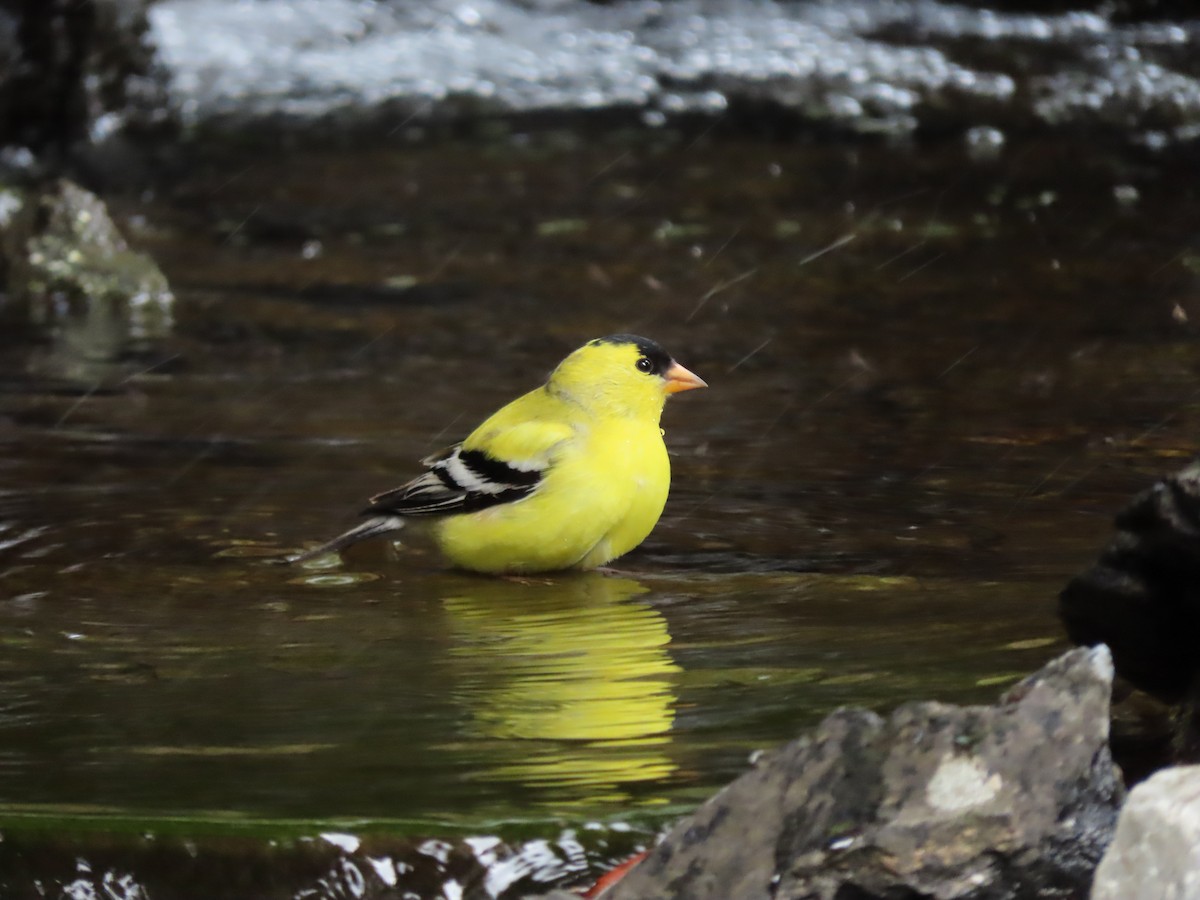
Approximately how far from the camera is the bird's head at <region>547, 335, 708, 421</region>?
20.4 ft

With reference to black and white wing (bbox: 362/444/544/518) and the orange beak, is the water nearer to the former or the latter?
black and white wing (bbox: 362/444/544/518)

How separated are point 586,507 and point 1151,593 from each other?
2060 millimetres

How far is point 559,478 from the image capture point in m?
5.97

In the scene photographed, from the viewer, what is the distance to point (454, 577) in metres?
6.41

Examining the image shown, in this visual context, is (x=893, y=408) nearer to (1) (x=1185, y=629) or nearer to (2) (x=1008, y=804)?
(1) (x=1185, y=629)

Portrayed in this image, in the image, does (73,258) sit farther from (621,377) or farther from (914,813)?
(914,813)

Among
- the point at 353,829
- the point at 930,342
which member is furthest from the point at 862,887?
the point at 930,342

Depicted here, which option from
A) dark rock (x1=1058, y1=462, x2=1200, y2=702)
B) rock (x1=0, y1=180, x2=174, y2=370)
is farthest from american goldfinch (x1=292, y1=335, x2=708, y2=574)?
rock (x1=0, y1=180, x2=174, y2=370)

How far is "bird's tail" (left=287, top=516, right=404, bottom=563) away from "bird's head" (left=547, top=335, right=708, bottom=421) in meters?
0.65

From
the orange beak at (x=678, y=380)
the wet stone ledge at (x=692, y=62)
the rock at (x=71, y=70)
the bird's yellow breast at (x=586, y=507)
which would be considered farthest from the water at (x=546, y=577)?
the rock at (x=71, y=70)

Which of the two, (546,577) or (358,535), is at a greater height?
(358,535)

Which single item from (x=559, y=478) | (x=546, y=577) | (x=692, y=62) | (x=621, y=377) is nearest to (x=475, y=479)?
(x=559, y=478)

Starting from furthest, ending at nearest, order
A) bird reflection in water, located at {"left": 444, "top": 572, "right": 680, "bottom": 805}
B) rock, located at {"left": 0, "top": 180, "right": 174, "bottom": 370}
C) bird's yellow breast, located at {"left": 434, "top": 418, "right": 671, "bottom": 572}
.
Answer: rock, located at {"left": 0, "top": 180, "right": 174, "bottom": 370}
bird's yellow breast, located at {"left": 434, "top": 418, "right": 671, "bottom": 572}
bird reflection in water, located at {"left": 444, "top": 572, "right": 680, "bottom": 805}

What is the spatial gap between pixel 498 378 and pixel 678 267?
289 cm
